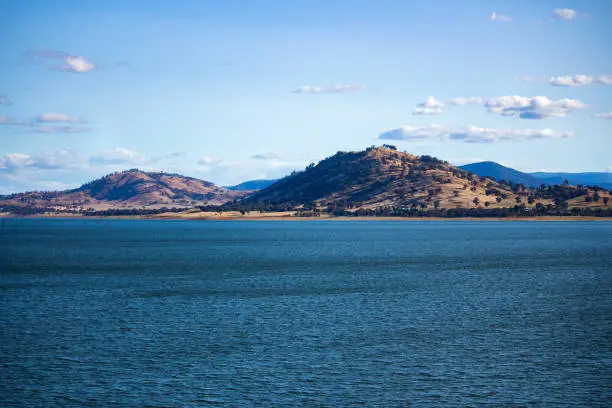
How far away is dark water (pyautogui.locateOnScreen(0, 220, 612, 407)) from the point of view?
43.2m

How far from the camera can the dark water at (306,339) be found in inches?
1699

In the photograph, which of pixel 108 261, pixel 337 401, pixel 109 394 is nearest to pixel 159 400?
pixel 109 394

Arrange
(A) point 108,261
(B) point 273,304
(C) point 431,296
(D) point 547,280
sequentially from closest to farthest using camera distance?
(B) point 273,304
(C) point 431,296
(D) point 547,280
(A) point 108,261

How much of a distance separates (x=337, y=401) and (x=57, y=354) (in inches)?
915

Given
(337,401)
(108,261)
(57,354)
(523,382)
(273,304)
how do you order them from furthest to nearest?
1. (108,261)
2. (273,304)
3. (57,354)
4. (523,382)
5. (337,401)

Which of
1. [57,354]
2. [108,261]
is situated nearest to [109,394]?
[57,354]

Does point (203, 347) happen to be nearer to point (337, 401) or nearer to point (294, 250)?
point (337, 401)

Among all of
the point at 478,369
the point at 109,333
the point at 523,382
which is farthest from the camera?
the point at 109,333

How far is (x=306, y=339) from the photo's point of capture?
58219 mm

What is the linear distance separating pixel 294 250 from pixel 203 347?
421 feet

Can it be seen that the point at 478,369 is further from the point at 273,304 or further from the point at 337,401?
the point at 273,304

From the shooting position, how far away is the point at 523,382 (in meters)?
45.4

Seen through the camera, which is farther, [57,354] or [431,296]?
[431,296]

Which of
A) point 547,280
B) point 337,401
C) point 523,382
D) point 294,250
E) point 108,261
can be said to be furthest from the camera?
point 294,250
